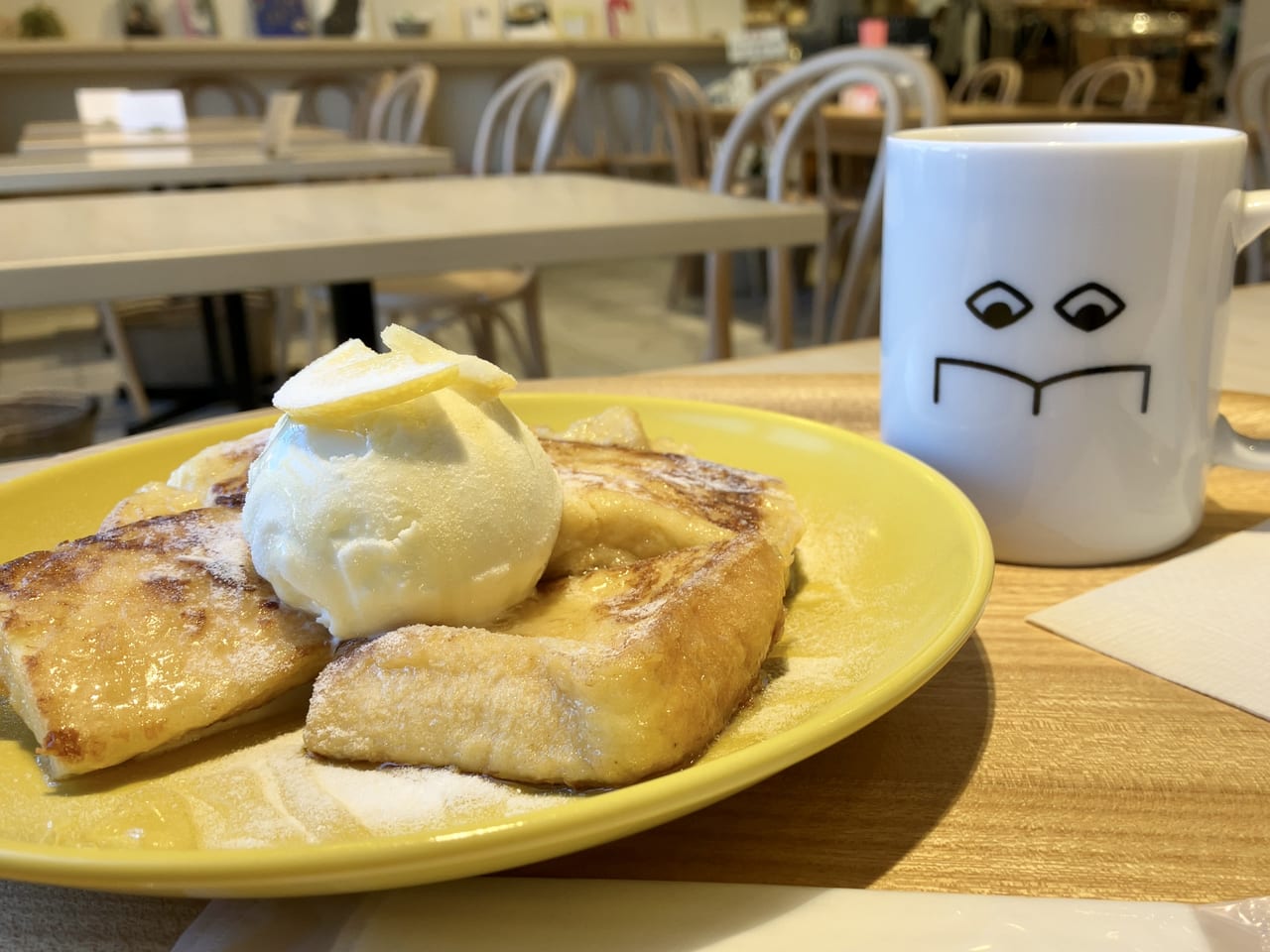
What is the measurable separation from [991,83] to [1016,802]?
21.6 feet

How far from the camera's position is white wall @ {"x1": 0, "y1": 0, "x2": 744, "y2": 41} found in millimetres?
5047

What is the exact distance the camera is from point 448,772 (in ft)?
1.18

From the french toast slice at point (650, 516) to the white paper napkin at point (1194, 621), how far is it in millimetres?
142

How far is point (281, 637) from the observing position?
41 centimetres

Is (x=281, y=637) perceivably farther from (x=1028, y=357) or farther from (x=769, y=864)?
(x=1028, y=357)

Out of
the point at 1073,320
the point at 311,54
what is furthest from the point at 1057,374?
the point at 311,54

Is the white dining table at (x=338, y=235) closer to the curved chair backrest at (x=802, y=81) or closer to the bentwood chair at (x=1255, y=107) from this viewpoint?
the curved chair backrest at (x=802, y=81)

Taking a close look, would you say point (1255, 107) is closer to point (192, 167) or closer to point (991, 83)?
point (192, 167)

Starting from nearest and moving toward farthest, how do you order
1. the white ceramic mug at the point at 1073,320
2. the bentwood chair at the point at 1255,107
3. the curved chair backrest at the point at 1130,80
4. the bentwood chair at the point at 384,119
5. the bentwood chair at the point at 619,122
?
the white ceramic mug at the point at 1073,320 → the bentwood chair at the point at 1255,107 → the bentwood chair at the point at 384,119 → the curved chair backrest at the point at 1130,80 → the bentwood chair at the point at 619,122

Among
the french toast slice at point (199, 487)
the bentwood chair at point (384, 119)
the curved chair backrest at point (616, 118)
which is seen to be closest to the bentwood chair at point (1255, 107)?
the bentwood chair at point (384, 119)

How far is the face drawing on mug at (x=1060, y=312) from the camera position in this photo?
0.52 meters

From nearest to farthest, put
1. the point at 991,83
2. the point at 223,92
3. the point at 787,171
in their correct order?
the point at 787,171 < the point at 223,92 < the point at 991,83

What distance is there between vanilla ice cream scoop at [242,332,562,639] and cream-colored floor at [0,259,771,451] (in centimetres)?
304

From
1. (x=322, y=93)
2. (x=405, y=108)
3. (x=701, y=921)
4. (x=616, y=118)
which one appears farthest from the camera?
(x=616, y=118)
